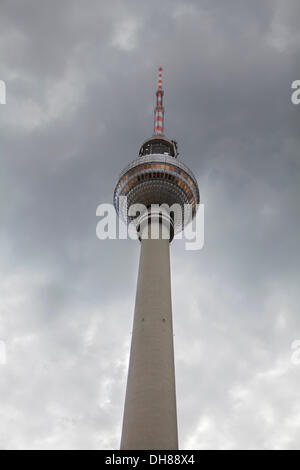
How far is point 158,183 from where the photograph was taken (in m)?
61.5

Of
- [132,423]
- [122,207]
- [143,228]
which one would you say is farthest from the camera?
[122,207]

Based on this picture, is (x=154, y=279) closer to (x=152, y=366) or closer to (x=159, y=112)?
(x=152, y=366)

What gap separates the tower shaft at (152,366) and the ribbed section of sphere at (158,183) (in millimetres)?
10704

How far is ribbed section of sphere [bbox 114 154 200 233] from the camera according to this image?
61625 mm

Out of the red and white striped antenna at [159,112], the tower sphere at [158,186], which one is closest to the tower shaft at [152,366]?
the tower sphere at [158,186]

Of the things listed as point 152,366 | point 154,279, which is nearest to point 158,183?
point 154,279

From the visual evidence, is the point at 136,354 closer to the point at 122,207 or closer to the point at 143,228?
the point at 143,228

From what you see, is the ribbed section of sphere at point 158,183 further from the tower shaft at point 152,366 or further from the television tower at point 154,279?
the tower shaft at point 152,366

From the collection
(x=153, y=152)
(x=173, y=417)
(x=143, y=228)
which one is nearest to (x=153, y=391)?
(x=173, y=417)

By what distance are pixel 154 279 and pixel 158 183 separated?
58.1ft

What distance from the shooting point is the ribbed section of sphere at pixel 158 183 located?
202ft

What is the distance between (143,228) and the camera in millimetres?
58812
